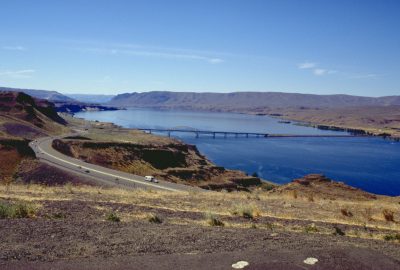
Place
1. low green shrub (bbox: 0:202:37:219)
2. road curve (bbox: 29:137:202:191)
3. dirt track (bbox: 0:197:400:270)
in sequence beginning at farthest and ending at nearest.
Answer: road curve (bbox: 29:137:202:191) → low green shrub (bbox: 0:202:37:219) → dirt track (bbox: 0:197:400:270)

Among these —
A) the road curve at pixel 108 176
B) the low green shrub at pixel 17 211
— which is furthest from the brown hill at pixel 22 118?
the low green shrub at pixel 17 211

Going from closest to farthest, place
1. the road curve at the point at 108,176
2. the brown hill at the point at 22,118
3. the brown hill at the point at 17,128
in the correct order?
the road curve at the point at 108,176
the brown hill at the point at 17,128
the brown hill at the point at 22,118

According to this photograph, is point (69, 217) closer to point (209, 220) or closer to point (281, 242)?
point (209, 220)

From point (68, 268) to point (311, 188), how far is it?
46242 mm

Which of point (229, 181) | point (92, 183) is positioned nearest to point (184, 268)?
point (92, 183)

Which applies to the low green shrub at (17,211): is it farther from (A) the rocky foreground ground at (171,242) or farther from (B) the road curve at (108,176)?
(B) the road curve at (108,176)

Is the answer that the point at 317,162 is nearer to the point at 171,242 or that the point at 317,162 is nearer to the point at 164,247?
the point at 171,242

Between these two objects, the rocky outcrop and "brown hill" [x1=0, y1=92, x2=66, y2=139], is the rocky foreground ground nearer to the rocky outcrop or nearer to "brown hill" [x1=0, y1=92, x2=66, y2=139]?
Result: the rocky outcrop

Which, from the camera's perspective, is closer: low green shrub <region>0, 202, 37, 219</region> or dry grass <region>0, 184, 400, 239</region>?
low green shrub <region>0, 202, 37, 219</region>

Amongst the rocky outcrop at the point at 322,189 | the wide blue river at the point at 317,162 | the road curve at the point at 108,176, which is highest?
the road curve at the point at 108,176

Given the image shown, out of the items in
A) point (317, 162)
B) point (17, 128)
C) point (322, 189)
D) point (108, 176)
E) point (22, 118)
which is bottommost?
point (317, 162)

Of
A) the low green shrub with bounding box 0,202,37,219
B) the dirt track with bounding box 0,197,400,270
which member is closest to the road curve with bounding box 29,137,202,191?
the low green shrub with bounding box 0,202,37,219

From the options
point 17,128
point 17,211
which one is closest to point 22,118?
point 17,128

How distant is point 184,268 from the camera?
8.01 metres
